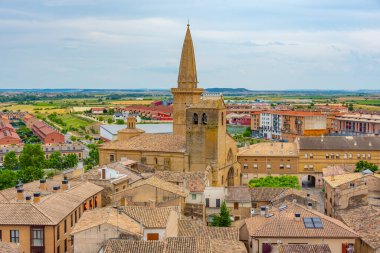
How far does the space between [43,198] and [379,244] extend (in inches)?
872

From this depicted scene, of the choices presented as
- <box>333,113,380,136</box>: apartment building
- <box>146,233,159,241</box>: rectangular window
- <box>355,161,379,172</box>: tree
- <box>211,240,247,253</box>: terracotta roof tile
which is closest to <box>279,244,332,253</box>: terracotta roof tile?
<box>211,240,247,253</box>: terracotta roof tile

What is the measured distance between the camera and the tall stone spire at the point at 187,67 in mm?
71312

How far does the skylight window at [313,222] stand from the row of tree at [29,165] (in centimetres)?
4026

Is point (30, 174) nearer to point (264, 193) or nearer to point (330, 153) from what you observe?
point (264, 193)

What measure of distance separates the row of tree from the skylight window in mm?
40257

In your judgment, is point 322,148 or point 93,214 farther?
point 322,148

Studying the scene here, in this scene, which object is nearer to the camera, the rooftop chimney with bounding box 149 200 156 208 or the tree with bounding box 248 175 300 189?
the rooftop chimney with bounding box 149 200 156 208

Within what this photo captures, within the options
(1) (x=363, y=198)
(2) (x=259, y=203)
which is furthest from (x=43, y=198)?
(1) (x=363, y=198)

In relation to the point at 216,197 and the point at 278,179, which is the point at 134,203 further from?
the point at 278,179

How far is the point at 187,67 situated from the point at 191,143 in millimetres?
12143

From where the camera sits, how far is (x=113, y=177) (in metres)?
51.2

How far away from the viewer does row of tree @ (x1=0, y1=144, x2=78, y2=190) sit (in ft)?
227

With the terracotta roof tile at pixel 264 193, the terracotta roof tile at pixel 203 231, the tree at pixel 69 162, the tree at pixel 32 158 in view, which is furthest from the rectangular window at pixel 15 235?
the tree at pixel 69 162

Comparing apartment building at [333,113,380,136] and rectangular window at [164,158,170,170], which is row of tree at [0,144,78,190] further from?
apartment building at [333,113,380,136]
